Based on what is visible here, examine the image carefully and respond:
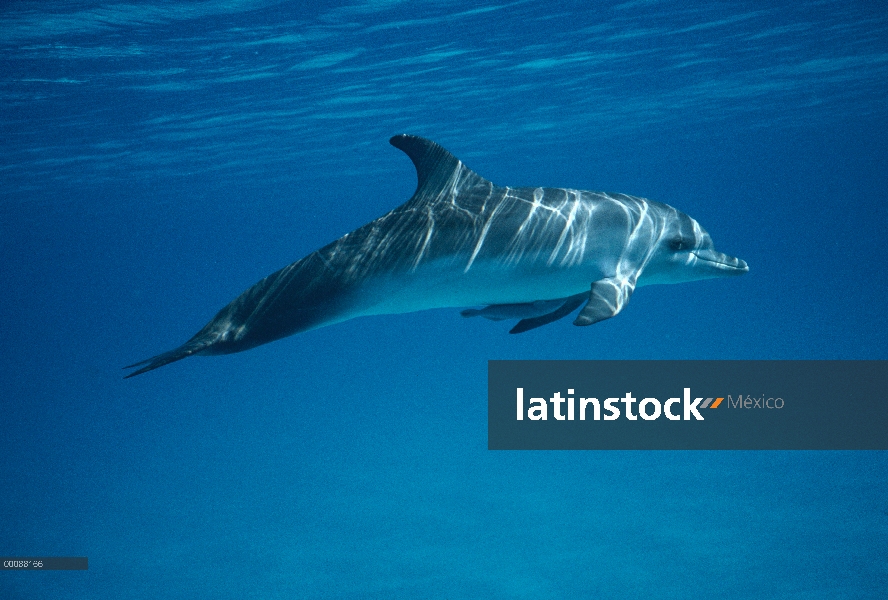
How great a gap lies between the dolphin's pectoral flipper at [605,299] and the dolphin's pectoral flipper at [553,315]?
0.37m

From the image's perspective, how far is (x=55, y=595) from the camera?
1537cm

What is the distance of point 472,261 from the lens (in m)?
6.14

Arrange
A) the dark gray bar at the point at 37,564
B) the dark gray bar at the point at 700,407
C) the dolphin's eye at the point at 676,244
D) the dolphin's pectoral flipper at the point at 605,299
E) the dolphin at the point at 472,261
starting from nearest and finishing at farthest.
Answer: the dolphin's pectoral flipper at the point at 605,299
the dolphin at the point at 472,261
the dolphin's eye at the point at 676,244
the dark gray bar at the point at 37,564
the dark gray bar at the point at 700,407

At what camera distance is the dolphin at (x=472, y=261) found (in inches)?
236

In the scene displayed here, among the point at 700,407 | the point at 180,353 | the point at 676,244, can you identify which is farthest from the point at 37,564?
the point at 700,407

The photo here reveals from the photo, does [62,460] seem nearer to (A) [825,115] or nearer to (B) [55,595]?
(B) [55,595]

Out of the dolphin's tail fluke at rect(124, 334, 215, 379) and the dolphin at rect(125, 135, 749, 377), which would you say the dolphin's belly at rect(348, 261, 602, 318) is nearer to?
the dolphin at rect(125, 135, 749, 377)

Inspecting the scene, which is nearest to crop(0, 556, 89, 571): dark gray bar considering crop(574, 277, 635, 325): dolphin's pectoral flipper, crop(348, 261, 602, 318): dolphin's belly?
crop(348, 261, 602, 318): dolphin's belly

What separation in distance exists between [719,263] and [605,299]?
1.71 m

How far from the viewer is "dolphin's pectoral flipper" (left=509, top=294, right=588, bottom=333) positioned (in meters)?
6.53

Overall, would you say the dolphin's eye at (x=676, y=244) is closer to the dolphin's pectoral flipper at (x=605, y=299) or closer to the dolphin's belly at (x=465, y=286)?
the dolphin's pectoral flipper at (x=605, y=299)

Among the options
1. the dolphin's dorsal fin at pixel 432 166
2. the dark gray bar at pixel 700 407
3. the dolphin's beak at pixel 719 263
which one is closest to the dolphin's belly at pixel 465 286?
the dolphin's dorsal fin at pixel 432 166

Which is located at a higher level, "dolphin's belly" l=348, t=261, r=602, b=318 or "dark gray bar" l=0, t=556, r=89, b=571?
"dolphin's belly" l=348, t=261, r=602, b=318

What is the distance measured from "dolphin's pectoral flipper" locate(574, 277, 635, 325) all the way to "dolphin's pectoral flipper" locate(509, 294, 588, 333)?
37 cm
